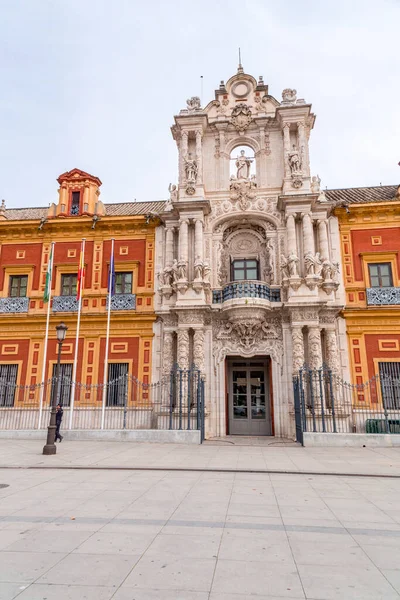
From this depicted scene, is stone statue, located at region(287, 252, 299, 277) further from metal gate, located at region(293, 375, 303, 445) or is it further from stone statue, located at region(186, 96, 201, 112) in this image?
stone statue, located at region(186, 96, 201, 112)

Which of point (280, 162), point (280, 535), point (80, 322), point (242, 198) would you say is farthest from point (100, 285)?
point (280, 535)

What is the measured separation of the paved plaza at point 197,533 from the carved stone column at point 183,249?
1003 cm

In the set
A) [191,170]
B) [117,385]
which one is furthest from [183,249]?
[117,385]

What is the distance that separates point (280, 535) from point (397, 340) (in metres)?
15.0

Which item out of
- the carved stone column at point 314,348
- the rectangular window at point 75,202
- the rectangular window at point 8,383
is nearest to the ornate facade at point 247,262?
the carved stone column at point 314,348

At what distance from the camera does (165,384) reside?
18250 mm

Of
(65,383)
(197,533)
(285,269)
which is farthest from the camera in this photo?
(65,383)

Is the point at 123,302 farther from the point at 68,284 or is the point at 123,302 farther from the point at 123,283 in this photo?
the point at 68,284

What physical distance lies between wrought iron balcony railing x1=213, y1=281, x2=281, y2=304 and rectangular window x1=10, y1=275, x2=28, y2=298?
10.0 metres

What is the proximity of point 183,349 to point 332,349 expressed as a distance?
6519mm

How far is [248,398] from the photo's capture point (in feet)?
61.9

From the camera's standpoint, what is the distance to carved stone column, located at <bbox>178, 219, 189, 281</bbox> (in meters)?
18.8

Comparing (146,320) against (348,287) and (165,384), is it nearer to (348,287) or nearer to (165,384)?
(165,384)

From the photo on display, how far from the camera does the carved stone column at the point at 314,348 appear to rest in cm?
1738
